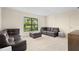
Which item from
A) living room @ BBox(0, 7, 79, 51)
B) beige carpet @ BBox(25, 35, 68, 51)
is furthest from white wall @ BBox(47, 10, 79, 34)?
beige carpet @ BBox(25, 35, 68, 51)

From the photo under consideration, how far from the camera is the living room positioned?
3.67 metres

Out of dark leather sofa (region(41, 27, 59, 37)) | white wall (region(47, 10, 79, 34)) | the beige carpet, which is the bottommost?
the beige carpet

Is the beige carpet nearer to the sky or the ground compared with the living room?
nearer to the ground

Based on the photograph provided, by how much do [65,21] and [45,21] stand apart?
1.22m

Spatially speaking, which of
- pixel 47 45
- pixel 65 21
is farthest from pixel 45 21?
pixel 47 45

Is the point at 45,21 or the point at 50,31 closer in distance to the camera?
the point at 45,21

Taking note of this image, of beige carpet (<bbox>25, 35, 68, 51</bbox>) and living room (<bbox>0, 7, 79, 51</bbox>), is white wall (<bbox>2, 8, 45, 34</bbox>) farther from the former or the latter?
beige carpet (<bbox>25, 35, 68, 51</bbox>)

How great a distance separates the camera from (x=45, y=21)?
4867 millimetres

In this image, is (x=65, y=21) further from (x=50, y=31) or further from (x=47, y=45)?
(x=47, y=45)

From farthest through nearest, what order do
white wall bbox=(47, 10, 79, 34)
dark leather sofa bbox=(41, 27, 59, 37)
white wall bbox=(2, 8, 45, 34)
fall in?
dark leather sofa bbox=(41, 27, 59, 37) → white wall bbox=(47, 10, 79, 34) → white wall bbox=(2, 8, 45, 34)

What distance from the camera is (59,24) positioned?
5.20 metres

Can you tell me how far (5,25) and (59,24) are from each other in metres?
3.24
